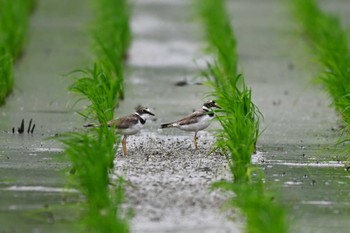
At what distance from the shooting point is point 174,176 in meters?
8.21

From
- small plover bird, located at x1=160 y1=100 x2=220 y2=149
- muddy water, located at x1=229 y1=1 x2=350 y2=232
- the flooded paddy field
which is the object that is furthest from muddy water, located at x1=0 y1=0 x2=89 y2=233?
muddy water, located at x1=229 y1=1 x2=350 y2=232

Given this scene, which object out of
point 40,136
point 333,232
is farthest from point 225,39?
point 333,232

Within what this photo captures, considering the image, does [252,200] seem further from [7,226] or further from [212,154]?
[212,154]

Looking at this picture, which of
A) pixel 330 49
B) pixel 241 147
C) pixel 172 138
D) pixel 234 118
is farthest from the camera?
pixel 330 49

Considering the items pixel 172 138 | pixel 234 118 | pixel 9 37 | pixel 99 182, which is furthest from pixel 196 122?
pixel 9 37

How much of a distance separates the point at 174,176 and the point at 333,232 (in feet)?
5.72

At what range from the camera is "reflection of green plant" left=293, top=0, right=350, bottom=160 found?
10.3 m

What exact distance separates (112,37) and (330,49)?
2845mm

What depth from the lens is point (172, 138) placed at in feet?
33.3

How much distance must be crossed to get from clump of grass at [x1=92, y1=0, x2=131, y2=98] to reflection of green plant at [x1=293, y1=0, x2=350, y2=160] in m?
2.08

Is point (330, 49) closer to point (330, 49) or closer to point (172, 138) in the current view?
point (330, 49)

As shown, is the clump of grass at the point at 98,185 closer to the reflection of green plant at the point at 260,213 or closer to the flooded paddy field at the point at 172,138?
the flooded paddy field at the point at 172,138

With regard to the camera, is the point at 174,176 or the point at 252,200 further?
the point at 174,176

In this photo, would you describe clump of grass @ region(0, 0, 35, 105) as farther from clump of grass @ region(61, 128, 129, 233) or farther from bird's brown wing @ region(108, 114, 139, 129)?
clump of grass @ region(61, 128, 129, 233)
